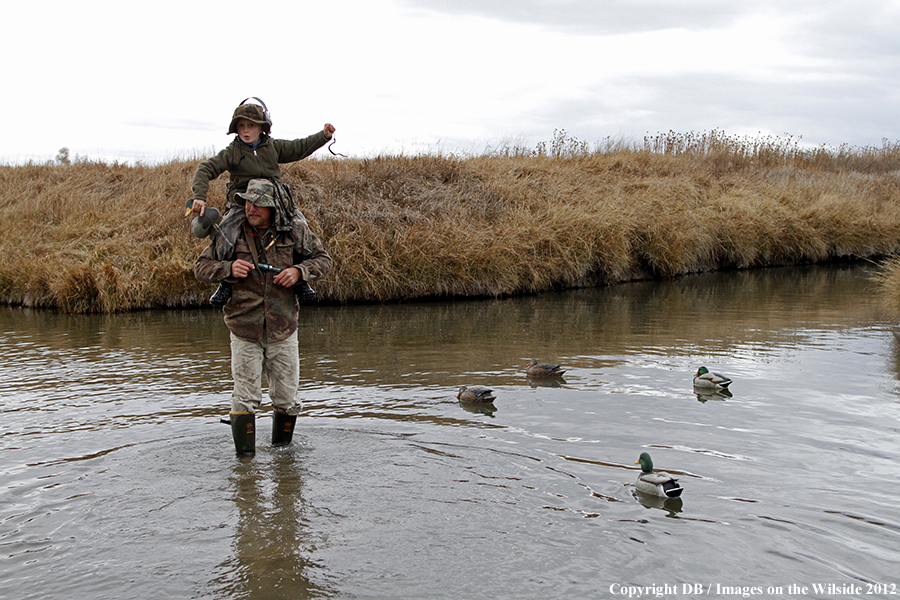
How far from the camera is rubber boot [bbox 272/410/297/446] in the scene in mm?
5574

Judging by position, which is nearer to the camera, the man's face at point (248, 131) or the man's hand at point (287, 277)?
the man's hand at point (287, 277)

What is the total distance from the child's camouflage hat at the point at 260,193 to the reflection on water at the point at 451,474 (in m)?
1.88

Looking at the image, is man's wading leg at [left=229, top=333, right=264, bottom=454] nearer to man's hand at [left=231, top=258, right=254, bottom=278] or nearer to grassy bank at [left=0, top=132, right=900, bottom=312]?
man's hand at [left=231, top=258, right=254, bottom=278]

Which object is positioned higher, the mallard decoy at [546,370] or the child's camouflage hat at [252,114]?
the child's camouflage hat at [252,114]

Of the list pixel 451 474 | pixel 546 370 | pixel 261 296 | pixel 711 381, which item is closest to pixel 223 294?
pixel 261 296

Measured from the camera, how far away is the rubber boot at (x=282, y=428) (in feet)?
18.3

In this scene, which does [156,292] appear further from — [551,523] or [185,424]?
[551,523]

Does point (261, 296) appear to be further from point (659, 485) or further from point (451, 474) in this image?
point (659, 485)

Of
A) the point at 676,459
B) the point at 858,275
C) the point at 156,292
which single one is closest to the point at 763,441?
the point at 676,459

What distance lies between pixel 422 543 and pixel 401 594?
1.73ft

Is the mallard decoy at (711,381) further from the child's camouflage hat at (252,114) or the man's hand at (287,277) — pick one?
the child's camouflage hat at (252,114)

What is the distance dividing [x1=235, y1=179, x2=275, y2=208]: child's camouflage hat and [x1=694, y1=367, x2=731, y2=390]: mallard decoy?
4603mm

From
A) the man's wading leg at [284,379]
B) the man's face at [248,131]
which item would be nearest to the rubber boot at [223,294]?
the man's wading leg at [284,379]

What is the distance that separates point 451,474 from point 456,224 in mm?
12765
